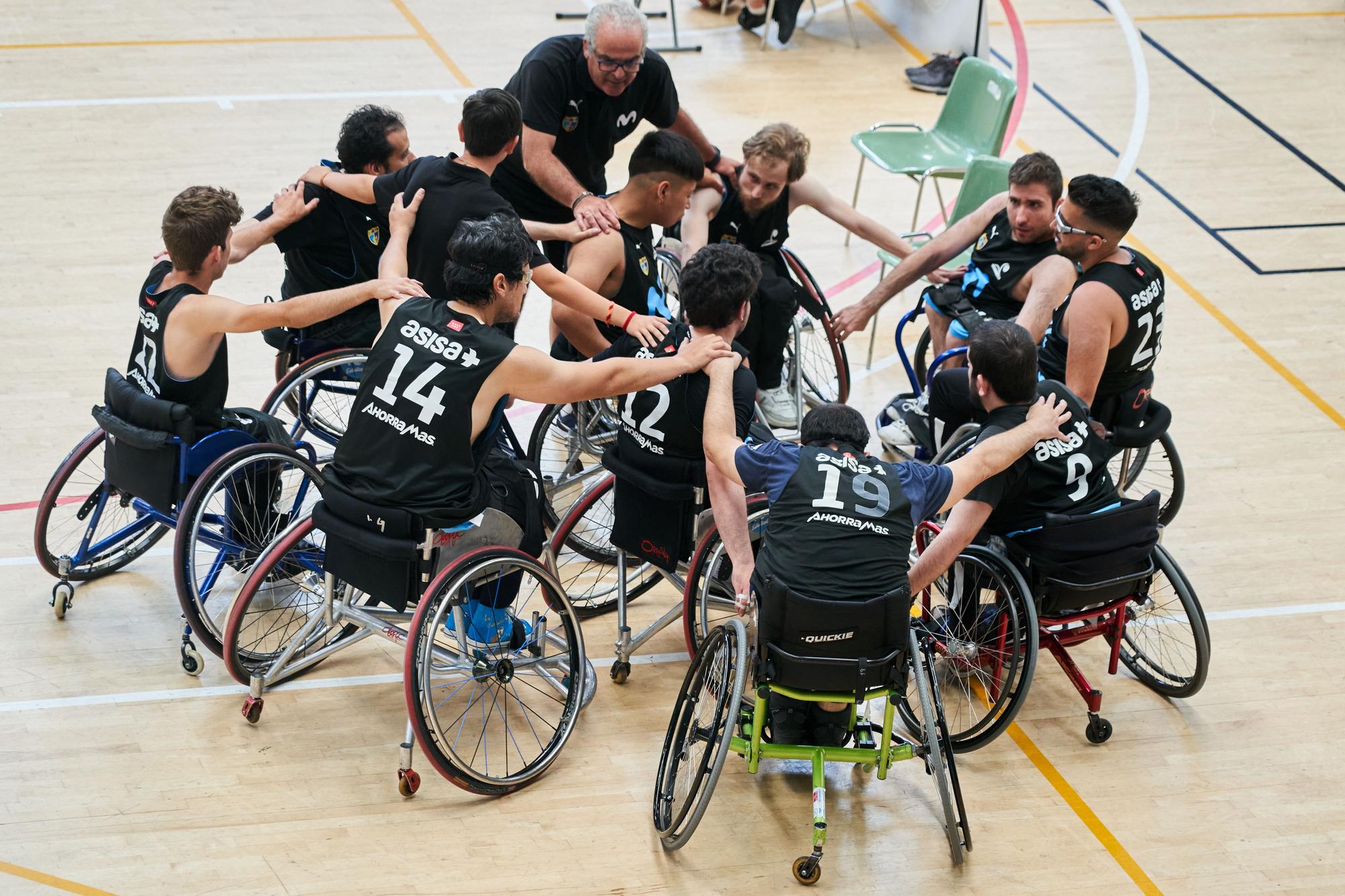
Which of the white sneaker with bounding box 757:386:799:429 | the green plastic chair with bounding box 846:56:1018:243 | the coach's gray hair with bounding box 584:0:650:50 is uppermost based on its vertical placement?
the coach's gray hair with bounding box 584:0:650:50

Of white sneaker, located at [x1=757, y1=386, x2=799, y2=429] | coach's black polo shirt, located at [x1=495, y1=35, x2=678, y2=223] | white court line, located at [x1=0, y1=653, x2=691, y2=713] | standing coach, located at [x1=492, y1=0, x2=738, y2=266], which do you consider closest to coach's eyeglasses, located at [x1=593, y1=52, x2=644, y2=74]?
standing coach, located at [x1=492, y1=0, x2=738, y2=266]

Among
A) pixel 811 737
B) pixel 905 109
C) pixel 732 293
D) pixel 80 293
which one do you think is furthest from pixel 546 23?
pixel 811 737

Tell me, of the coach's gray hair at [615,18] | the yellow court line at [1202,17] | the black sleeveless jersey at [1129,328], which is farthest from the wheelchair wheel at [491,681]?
the yellow court line at [1202,17]

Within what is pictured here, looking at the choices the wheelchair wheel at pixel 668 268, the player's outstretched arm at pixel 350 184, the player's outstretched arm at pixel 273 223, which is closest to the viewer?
the player's outstretched arm at pixel 273 223

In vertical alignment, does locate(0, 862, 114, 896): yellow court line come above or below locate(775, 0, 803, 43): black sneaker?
above

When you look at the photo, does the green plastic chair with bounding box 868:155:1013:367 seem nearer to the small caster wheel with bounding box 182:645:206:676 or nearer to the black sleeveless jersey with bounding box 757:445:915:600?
the black sleeveless jersey with bounding box 757:445:915:600

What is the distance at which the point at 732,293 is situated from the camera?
13.8ft

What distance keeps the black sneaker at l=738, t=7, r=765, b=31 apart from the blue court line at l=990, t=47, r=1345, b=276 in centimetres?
180

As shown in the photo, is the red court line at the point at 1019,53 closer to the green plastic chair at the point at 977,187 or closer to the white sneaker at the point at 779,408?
the green plastic chair at the point at 977,187

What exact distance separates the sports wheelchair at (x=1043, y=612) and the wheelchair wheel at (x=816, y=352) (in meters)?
1.42

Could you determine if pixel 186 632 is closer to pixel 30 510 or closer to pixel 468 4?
pixel 30 510

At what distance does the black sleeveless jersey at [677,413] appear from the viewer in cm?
423

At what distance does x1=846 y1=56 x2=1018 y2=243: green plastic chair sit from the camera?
7.01 meters

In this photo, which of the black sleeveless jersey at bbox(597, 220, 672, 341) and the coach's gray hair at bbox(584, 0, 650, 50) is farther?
the coach's gray hair at bbox(584, 0, 650, 50)
